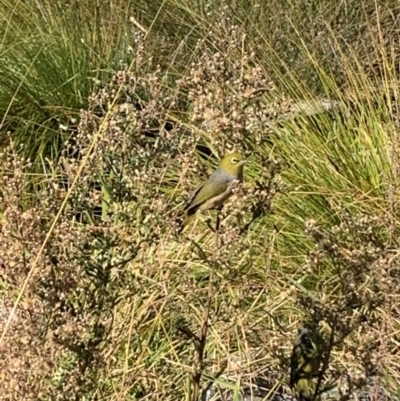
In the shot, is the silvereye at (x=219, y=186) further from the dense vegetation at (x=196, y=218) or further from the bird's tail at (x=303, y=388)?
the bird's tail at (x=303, y=388)

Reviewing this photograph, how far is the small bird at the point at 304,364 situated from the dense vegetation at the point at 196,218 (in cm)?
5

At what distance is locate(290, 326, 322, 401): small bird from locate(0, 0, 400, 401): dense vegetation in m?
0.05

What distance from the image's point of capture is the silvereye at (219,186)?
1.82m

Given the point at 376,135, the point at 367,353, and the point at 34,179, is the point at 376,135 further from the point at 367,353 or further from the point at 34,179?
the point at 367,353

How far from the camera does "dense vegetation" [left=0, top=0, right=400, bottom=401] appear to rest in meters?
1.59

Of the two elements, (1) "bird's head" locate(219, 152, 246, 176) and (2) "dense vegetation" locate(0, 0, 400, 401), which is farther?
(1) "bird's head" locate(219, 152, 246, 176)

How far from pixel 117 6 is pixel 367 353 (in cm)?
343

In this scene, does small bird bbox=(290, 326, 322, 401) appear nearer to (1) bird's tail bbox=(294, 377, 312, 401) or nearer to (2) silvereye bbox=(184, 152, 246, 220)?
(1) bird's tail bbox=(294, 377, 312, 401)

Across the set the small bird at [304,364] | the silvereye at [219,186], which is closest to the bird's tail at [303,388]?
the small bird at [304,364]

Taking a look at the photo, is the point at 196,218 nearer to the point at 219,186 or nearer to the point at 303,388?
the point at 219,186

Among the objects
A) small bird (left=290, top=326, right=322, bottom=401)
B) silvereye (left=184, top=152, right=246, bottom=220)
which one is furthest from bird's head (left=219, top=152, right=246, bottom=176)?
small bird (left=290, top=326, right=322, bottom=401)

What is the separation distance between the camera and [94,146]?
70.9 inches

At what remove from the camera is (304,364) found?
1636mm

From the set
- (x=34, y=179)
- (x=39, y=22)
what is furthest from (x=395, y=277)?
(x=39, y=22)
